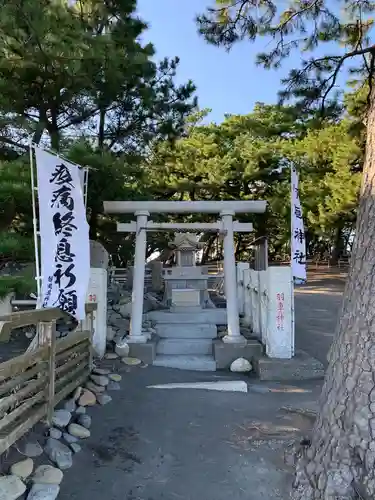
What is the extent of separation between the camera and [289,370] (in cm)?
632

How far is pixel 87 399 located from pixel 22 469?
5.82ft

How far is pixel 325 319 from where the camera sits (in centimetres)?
1020

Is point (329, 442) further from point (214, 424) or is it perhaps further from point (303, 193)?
point (303, 193)

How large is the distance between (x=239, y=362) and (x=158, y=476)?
12.4 ft

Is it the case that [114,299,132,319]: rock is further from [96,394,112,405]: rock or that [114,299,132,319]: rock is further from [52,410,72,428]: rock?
[52,410,72,428]: rock

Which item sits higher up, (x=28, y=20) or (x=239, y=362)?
(x=28, y=20)

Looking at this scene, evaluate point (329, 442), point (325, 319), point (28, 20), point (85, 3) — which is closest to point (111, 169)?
point (28, 20)

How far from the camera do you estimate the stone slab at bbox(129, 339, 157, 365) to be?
6.94 meters

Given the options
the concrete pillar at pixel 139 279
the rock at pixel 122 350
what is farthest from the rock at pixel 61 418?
the concrete pillar at pixel 139 279

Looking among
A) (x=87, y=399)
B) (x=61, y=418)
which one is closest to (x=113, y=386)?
(x=87, y=399)

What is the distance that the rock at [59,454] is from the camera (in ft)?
10.3


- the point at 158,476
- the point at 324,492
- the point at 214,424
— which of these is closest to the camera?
the point at 324,492

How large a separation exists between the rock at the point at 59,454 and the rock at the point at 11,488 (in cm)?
53

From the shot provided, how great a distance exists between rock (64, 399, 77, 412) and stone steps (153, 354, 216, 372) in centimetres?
276
